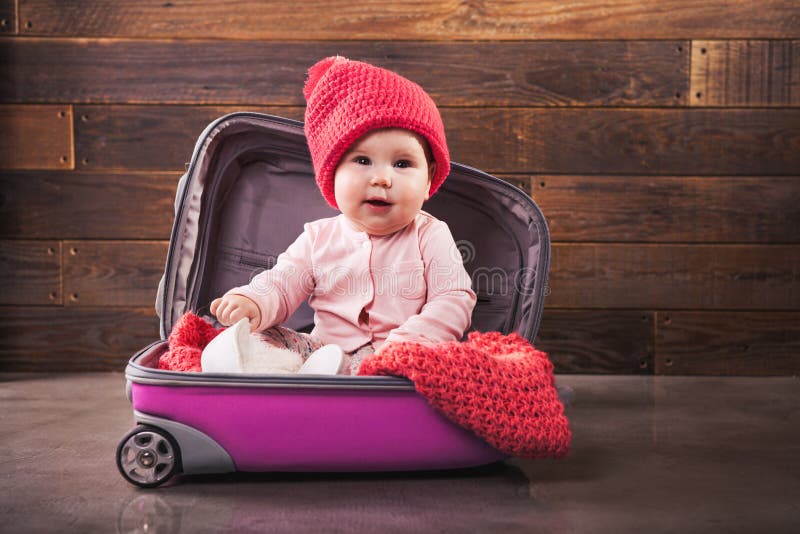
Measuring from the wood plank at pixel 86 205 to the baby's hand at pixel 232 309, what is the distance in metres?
0.69

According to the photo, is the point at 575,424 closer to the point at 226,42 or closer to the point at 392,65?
the point at 392,65

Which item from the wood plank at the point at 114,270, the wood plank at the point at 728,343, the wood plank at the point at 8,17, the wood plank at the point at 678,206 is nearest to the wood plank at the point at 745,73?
the wood plank at the point at 678,206

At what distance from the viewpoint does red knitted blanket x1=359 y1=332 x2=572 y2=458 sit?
3.03ft

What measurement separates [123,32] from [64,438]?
0.95 metres

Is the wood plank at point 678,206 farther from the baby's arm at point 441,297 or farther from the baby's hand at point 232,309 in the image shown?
the baby's hand at point 232,309

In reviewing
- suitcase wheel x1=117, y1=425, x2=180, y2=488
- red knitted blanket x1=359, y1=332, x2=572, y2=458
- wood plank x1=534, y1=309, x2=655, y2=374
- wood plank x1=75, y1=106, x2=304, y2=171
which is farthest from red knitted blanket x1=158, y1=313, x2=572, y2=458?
wood plank x1=75, y1=106, x2=304, y2=171

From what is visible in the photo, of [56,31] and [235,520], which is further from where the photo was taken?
[56,31]

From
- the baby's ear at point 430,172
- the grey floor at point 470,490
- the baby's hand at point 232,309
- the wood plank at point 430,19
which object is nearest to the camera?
the grey floor at point 470,490

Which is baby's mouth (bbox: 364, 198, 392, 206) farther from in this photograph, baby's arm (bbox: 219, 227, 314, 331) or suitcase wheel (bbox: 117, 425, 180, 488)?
suitcase wheel (bbox: 117, 425, 180, 488)

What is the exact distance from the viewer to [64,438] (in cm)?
120

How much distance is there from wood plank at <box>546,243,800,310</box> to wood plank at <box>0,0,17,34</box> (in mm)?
1321

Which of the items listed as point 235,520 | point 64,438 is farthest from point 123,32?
point 235,520

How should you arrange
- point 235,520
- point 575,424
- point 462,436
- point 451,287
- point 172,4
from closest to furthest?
point 235,520
point 462,436
point 451,287
point 575,424
point 172,4

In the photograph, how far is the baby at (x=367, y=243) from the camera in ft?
3.76
